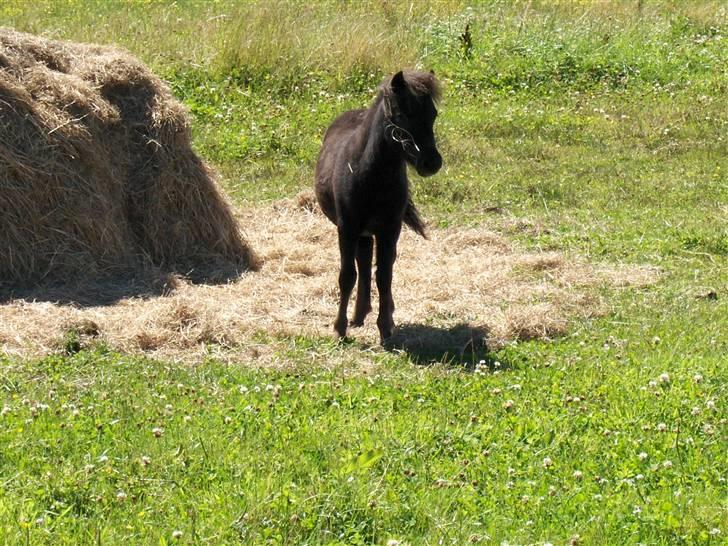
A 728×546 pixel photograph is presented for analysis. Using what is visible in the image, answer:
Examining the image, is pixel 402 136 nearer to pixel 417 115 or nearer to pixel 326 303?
pixel 417 115

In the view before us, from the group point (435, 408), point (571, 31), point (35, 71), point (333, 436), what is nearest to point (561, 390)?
point (435, 408)

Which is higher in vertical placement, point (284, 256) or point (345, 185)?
point (345, 185)

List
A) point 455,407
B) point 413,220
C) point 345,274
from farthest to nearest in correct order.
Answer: point 413,220, point 345,274, point 455,407

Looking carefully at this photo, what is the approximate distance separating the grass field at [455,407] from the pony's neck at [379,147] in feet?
4.88

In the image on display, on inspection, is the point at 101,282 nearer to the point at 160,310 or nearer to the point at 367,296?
the point at 160,310

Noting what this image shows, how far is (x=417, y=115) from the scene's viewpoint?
866cm

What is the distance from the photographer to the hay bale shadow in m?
8.68

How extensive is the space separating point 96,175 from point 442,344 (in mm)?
3972

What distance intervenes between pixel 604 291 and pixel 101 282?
4.62 metres

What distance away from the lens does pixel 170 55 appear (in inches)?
734

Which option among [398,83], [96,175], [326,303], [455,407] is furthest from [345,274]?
[96,175]

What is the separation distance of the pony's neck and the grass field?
1487 millimetres

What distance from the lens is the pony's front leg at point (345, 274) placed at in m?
9.36

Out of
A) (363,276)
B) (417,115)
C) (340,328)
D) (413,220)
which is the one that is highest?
(417,115)
